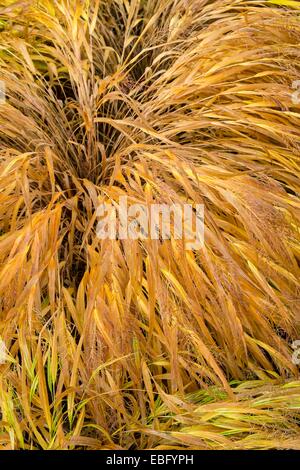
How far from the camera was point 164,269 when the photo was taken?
130cm

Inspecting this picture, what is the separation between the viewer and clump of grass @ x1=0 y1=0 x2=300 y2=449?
126 cm

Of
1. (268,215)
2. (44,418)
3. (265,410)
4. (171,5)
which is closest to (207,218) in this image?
(268,215)

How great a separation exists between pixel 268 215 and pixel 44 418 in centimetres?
55

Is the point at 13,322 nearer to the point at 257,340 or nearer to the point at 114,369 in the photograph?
the point at 114,369

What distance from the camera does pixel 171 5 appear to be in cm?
186

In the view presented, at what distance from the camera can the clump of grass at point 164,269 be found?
49.6 inches

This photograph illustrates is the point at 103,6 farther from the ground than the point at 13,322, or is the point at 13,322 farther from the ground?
the point at 103,6

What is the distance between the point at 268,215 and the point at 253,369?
0.30 metres

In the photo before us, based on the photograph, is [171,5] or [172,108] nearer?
[172,108]
